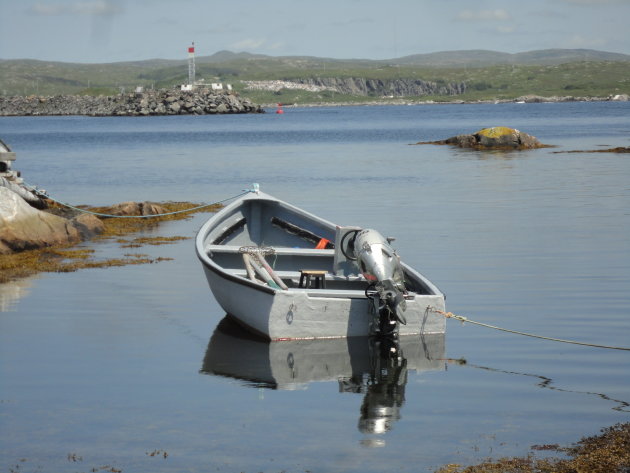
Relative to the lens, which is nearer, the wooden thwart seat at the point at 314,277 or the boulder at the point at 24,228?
the wooden thwart seat at the point at 314,277

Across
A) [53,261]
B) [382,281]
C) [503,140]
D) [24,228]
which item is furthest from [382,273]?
[503,140]

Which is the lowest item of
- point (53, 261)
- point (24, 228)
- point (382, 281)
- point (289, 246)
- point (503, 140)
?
point (53, 261)

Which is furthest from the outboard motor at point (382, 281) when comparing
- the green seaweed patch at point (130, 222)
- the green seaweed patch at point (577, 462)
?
the green seaweed patch at point (130, 222)

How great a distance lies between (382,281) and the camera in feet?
47.2

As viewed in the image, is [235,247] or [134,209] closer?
[235,247]

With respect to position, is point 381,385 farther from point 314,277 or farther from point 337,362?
point 314,277

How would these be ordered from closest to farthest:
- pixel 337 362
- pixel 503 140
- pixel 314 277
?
pixel 337 362, pixel 314 277, pixel 503 140

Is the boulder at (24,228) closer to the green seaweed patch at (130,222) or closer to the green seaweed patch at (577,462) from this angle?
the green seaweed patch at (130,222)

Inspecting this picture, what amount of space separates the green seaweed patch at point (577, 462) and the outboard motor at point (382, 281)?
441cm

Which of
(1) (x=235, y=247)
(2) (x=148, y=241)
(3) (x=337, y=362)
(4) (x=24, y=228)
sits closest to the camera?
(3) (x=337, y=362)

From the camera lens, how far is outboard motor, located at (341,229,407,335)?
46.8ft

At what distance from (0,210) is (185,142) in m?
79.2

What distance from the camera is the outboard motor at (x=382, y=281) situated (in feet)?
46.8

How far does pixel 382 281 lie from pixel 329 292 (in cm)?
126
